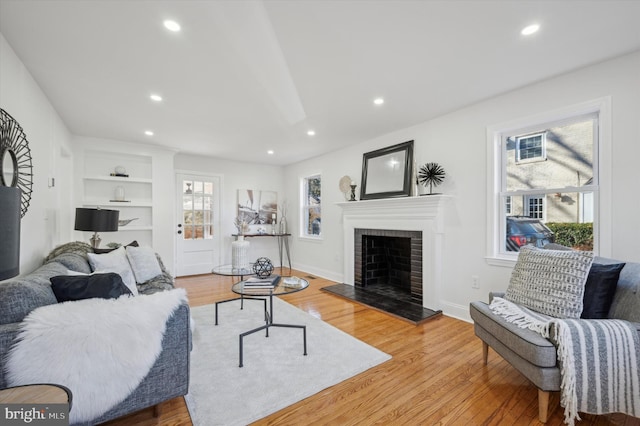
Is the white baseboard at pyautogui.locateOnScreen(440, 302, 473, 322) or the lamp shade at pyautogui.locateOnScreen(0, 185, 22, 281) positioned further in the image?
the white baseboard at pyautogui.locateOnScreen(440, 302, 473, 322)

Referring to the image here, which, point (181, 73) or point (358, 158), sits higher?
point (181, 73)

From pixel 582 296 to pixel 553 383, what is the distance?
0.61 meters

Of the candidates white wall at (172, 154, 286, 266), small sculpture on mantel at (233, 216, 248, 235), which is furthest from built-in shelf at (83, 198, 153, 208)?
small sculpture on mantel at (233, 216, 248, 235)

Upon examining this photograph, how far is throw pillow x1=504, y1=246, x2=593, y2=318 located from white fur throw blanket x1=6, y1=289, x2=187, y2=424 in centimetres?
241

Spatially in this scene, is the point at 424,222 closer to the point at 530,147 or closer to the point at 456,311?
the point at 456,311

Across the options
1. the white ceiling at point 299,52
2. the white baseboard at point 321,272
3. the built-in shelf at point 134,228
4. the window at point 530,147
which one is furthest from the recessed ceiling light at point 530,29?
the built-in shelf at point 134,228

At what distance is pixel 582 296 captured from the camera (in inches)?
69.1

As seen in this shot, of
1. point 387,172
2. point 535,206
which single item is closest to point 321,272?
point 387,172

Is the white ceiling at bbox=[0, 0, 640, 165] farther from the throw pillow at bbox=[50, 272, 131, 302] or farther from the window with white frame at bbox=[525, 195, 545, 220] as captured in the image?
the throw pillow at bbox=[50, 272, 131, 302]

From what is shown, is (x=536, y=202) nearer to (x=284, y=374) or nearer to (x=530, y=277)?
(x=530, y=277)

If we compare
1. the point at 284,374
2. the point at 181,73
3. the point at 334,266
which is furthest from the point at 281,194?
the point at 284,374

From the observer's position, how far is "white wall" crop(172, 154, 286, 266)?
5.47 meters

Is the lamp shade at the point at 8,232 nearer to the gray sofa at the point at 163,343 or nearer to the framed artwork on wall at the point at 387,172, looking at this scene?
the gray sofa at the point at 163,343

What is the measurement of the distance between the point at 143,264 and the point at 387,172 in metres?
3.30
